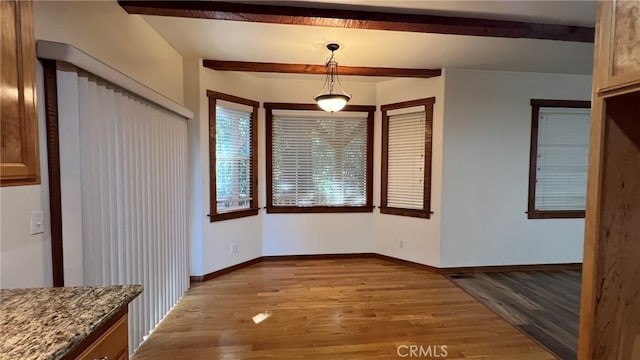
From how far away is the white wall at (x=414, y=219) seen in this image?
4090 mm

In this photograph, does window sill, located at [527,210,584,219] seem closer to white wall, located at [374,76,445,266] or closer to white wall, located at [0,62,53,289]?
white wall, located at [374,76,445,266]

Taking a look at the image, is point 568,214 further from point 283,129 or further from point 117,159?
point 117,159

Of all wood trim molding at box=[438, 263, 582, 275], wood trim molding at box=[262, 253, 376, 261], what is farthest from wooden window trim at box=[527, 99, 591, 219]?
wood trim molding at box=[262, 253, 376, 261]

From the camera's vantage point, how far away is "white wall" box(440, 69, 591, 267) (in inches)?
160

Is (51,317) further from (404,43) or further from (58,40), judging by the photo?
(404,43)

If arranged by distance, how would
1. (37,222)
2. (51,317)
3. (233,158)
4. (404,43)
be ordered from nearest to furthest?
(51,317)
(37,222)
(404,43)
(233,158)

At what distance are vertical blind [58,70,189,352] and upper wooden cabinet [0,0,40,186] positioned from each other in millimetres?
422

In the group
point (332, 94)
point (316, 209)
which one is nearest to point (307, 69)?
point (332, 94)

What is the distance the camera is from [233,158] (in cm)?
418

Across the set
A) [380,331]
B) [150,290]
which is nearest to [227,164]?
[150,290]

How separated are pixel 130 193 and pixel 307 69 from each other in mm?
2421

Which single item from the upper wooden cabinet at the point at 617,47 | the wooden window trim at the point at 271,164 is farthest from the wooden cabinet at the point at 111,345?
the wooden window trim at the point at 271,164

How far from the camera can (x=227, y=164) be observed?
4.10m

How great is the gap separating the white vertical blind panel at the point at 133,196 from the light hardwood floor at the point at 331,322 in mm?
373
